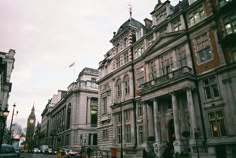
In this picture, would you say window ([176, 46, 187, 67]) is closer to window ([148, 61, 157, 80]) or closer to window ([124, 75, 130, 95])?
window ([148, 61, 157, 80])

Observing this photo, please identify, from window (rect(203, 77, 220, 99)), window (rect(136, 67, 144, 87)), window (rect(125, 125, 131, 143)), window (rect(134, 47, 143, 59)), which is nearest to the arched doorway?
window (rect(203, 77, 220, 99))

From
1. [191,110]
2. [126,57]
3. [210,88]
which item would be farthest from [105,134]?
[210,88]

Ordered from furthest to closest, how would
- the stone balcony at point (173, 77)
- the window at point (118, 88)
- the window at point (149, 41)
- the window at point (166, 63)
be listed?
the window at point (118, 88)
the window at point (149, 41)
the window at point (166, 63)
the stone balcony at point (173, 77)

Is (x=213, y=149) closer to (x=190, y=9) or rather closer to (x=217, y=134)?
(x=217, y=134)

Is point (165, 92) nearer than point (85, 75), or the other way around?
point (165, 92)

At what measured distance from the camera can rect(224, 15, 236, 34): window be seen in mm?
22198

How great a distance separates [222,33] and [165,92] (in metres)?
9.51

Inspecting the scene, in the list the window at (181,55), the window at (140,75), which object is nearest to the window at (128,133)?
the window at (140,75)

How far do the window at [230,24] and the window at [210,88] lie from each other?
5579mm

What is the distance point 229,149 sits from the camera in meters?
19.5

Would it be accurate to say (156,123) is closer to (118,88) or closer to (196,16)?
(118,88)

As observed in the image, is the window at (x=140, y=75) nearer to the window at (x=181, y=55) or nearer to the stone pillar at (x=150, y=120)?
the stone pillar at (x=150, y=120)

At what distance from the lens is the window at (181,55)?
27.1m

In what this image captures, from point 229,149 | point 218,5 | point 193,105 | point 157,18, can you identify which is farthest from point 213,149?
point 157,18
